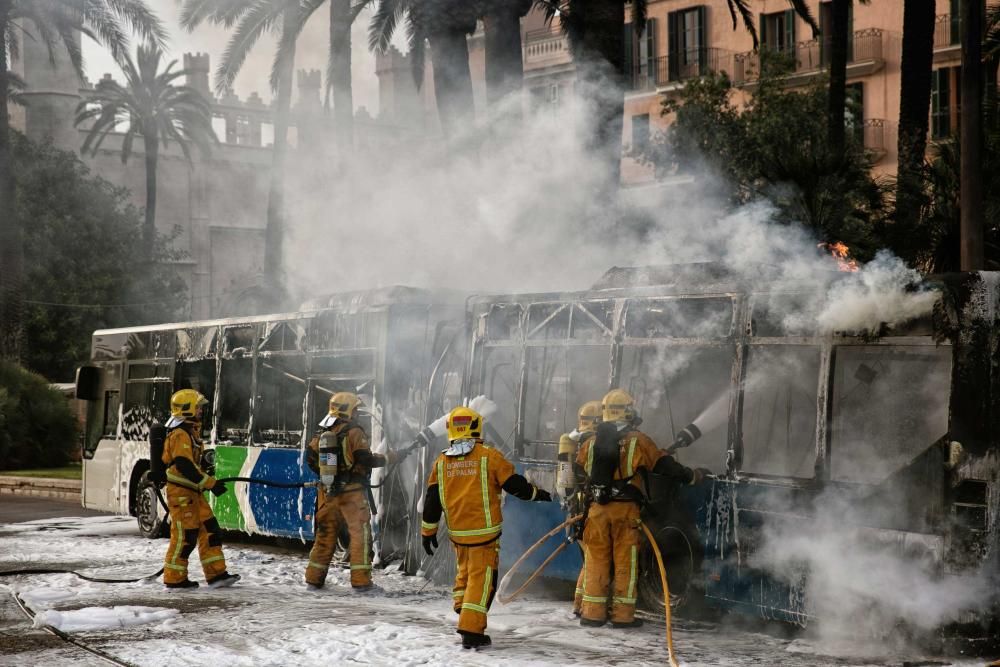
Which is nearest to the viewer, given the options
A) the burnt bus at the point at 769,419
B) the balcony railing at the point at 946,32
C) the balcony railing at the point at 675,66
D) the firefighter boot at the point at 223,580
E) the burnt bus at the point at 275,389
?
the burnt bus at the point at 769,419

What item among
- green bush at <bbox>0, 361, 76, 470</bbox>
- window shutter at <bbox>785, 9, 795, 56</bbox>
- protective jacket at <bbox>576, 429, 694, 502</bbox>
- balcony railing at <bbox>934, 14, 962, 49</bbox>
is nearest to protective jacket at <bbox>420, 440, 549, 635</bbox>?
protective jacket at <bbox>576, 429, 694, 502</bbox>

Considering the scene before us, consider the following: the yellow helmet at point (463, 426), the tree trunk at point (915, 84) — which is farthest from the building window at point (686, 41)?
the yellow helmet at point (463, 426)

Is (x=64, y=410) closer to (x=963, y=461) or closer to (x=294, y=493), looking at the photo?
(x=294, y=493)

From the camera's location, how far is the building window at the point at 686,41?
115 feet

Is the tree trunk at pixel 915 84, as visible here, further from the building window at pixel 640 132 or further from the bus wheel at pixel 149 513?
the bus wheel at pixel 149 513

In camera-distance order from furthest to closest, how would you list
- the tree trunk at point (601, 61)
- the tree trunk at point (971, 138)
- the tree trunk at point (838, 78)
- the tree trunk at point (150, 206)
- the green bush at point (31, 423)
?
1. the tree trunk at point (150, 206)
2. the green bush at point (31, 423)
3. the tree trunk at point (601, 61)
4. the tree trunk at point (838, 78)
5. the tree trunk at point (971, 138)

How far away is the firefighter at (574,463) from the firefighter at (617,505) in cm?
26

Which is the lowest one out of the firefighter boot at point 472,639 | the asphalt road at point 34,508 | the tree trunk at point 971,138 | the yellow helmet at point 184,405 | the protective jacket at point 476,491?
the asphalt road at point 34,508

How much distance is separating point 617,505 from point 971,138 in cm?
656

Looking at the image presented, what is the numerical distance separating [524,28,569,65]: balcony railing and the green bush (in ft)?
47.7

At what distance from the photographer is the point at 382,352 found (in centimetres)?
1214

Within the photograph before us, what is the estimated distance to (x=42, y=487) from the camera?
2416cm

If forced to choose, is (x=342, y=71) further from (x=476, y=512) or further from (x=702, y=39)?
(x=476, y=512)

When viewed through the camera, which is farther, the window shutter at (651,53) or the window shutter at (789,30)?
the window shutter at (651,53)
